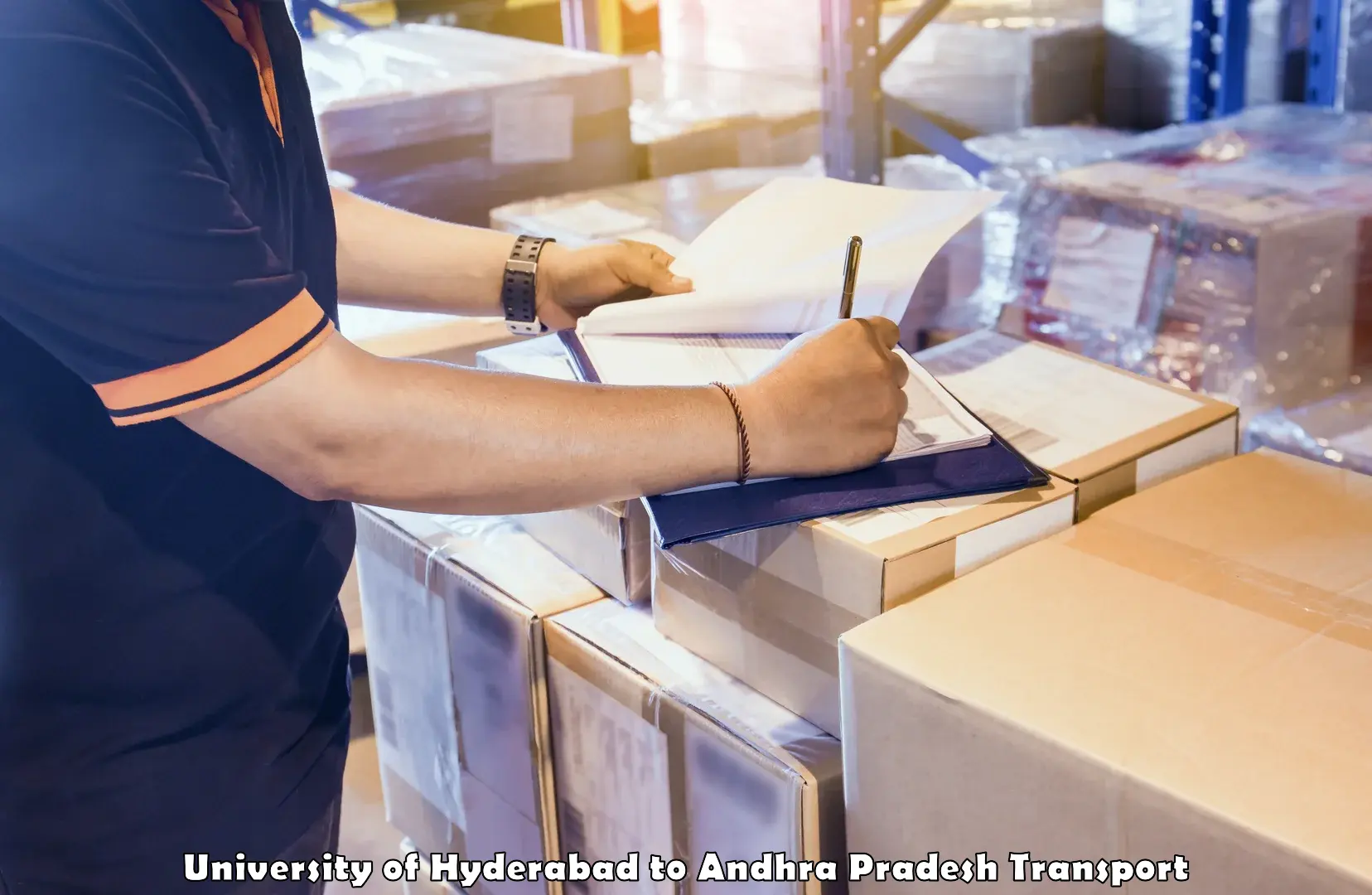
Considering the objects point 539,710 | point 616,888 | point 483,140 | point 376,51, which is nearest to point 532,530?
point 539,710

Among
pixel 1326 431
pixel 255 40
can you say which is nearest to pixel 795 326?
pixel 255 40

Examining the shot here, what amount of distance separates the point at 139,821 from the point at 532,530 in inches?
A: 18.9

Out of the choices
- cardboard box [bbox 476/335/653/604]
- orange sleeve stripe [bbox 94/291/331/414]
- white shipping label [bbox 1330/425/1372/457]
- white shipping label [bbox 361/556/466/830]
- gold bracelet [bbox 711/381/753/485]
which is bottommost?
white shipping label [bbox 361/556/466/830]

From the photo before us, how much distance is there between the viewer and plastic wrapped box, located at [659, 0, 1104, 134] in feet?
8.16

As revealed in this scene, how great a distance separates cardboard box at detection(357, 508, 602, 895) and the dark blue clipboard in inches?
10.7

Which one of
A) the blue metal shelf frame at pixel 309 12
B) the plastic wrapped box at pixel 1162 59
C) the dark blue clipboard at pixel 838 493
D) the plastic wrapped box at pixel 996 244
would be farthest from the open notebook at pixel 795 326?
the blue metal shelf frame at pixel 309 12

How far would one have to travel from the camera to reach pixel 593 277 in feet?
3.86

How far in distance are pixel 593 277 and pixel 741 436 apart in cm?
39

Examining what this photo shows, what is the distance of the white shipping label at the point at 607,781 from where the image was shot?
988 mm

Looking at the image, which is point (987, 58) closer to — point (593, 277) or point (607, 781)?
point (593, 277)

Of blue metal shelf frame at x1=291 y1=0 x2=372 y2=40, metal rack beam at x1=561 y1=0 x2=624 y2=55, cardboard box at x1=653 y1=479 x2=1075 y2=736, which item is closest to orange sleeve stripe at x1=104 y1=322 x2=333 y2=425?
cardboard box at x1=653 y1=479 x2=1075 y2=736

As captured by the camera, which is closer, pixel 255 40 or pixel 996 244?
pixel 255 40

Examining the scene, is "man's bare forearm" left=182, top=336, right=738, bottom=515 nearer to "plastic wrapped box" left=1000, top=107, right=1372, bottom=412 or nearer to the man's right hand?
the man's right hand

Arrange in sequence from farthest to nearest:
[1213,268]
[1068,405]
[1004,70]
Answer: [1004,70] < [1213,268] < [1068,405]
